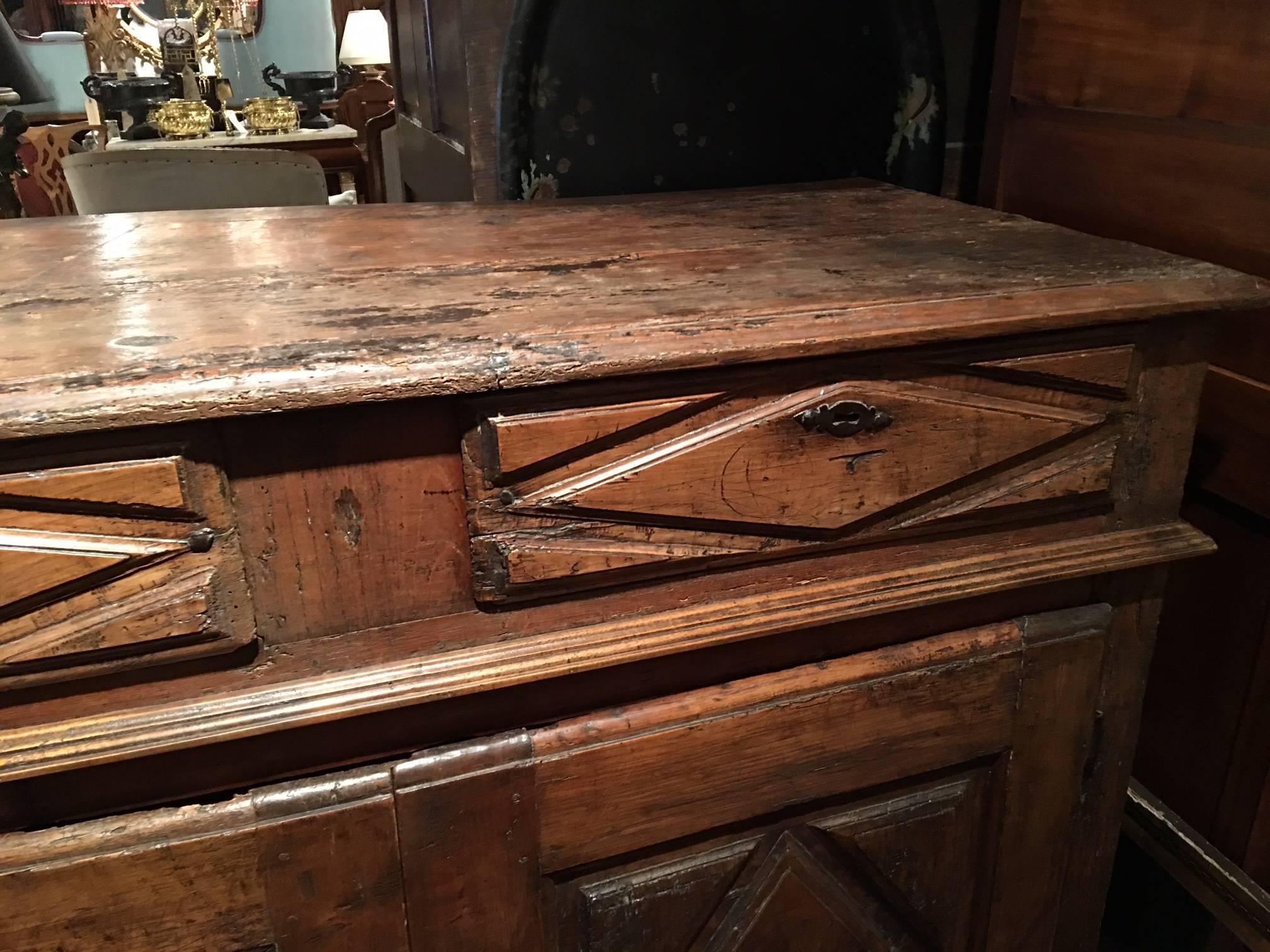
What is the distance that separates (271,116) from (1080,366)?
3.71m

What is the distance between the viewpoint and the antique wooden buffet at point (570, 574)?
0.53 metres

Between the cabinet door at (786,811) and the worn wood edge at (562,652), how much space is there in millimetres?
58

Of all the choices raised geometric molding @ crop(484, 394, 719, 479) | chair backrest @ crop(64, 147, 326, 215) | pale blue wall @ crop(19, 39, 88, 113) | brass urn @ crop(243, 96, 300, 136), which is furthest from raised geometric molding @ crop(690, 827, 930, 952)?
pale blue wall @ crop(19, 39, 88, 113)

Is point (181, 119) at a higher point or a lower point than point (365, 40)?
lower

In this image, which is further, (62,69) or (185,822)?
(62,69)

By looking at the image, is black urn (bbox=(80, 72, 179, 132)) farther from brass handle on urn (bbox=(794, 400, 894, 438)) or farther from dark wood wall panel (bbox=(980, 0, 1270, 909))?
brass handle on urn (bbox=(794, 400, 894, 438))

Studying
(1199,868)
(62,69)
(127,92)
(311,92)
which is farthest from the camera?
(62,69)

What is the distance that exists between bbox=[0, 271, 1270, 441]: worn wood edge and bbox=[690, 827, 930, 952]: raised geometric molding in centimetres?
39

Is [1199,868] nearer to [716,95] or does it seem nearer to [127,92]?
[716,95]

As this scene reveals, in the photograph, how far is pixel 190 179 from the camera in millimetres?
2062

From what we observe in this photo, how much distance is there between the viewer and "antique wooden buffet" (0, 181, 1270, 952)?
1.73ft

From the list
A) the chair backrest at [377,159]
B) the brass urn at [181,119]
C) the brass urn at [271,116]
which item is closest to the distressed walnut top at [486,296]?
the chair backrest at [377,159]

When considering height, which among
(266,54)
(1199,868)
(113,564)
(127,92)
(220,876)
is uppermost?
(266,54)

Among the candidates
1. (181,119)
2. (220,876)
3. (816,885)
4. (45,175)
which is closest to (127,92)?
(181,119)
